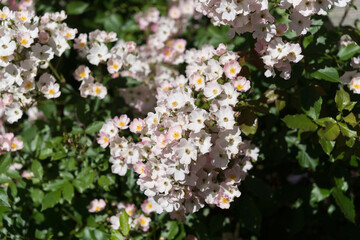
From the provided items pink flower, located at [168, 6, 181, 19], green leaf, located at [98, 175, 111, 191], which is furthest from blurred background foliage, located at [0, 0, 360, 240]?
pink flower, located at [168, 6, 181, 19]

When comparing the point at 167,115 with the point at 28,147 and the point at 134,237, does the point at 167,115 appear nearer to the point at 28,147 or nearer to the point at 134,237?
the point at 134,237

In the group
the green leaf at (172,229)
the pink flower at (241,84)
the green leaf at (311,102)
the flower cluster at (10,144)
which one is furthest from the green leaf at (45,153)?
the green leaf at (311,102)

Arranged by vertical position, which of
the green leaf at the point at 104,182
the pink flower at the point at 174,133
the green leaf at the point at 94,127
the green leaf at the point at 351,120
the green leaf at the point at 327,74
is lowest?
the green leaf at the point at 104,182

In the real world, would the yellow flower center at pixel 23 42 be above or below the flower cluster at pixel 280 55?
above

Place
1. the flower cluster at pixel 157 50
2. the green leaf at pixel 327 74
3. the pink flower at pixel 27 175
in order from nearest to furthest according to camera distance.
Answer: the green leaf at pixel 327 74 < the pink flower at pixel 27 175 < the flower cluster at pixel 157 50

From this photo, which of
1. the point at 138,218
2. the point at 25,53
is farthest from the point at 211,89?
the point at 25,53

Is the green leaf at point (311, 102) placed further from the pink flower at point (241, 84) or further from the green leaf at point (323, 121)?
the pink flower at point (241, 84)

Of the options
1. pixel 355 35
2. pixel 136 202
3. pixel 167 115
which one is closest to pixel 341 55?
pixel 355 35

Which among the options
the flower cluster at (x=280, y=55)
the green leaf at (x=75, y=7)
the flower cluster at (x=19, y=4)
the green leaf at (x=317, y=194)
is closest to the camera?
the flower cluster at (x=280, y=55)
